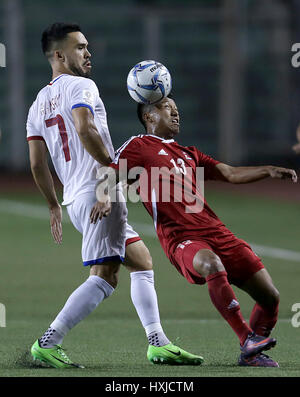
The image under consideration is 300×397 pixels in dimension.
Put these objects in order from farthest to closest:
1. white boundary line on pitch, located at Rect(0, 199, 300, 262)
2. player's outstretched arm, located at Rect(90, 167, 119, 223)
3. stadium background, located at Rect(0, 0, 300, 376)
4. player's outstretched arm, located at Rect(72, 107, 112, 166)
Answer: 1. stadium background, located at Rect(0, 0, 300, 376)
2. white boundary line on pitch, located at Rect(0, 199, 300, 262)
3. player's outstretched arm, located at Rect(72, 107, 112, 166)
4. player's outstretched arm, located at Rect(90, 167, 119, 223)

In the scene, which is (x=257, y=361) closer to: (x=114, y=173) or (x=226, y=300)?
(x=226, y=300)

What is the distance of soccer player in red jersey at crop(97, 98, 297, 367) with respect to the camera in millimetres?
5918

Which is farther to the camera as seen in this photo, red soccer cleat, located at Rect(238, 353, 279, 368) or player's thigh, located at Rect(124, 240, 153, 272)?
player's thigh, located at Rect(124, 240, 153, 272)

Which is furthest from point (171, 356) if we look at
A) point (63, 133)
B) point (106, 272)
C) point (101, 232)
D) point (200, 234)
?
point (63, 133)

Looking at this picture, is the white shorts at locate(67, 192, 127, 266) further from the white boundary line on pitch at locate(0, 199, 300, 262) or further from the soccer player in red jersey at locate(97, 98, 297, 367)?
the white boundary line on pitch at locate(0, 199, 300, 262)

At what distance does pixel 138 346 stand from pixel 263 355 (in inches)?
48.9

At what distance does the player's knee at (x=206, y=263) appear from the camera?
19.4ft

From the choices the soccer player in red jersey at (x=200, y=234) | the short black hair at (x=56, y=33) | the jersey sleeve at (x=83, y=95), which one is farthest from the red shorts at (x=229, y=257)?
the short black hair at (x=56, y=33)

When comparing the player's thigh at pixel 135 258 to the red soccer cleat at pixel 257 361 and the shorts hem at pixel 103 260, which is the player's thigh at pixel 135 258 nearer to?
the shorts hem at pixel 103 260

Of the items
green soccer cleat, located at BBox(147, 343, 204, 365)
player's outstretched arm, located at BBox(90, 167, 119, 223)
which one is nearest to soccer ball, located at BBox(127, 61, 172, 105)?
player's outstretched arm, located at BBox(90, 167, 119, 223)

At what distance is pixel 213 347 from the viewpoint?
6891mm

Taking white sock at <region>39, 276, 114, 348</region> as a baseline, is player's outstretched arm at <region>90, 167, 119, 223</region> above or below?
above

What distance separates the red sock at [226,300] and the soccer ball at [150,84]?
137 cm
